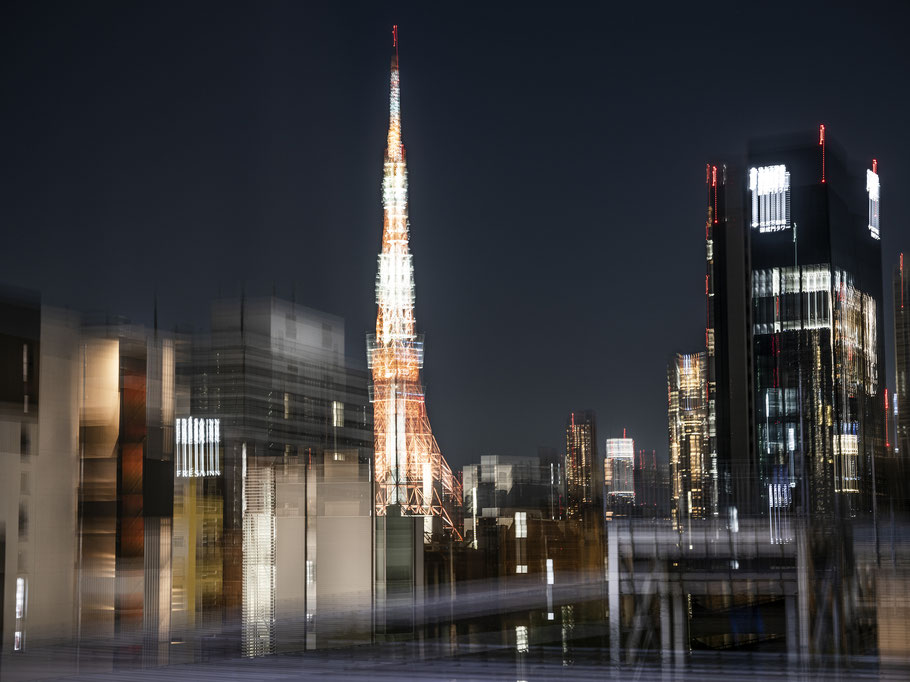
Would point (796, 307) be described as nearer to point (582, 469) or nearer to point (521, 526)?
point (582, 469)

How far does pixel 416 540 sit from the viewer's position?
22.5ft

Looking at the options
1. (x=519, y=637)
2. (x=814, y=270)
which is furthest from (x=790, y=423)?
(x=519, y=637)

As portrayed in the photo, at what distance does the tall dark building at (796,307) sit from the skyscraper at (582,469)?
51.2 ft

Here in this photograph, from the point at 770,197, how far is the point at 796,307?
5048 millimetres

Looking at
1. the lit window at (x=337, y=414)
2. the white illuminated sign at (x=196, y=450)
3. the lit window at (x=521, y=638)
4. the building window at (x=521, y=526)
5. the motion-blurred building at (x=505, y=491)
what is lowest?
the lit window at (x=521, y=638)

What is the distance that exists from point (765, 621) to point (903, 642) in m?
10.5

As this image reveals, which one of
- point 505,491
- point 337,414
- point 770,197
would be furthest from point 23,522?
point 770,197

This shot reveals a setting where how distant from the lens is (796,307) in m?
38.0

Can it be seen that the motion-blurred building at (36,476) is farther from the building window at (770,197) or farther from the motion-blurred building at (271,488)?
the building window at (770,197)

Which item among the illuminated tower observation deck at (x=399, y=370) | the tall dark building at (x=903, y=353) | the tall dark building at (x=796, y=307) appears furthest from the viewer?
the tall dark building at (x=796, y=307)

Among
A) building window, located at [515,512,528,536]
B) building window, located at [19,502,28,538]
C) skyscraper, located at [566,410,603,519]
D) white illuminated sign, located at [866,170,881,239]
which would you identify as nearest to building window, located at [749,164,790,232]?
white illuminated sign, located at [866,170,881,239]

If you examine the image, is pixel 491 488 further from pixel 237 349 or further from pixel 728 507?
pixel 237 349

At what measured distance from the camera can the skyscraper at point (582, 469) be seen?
1406cm

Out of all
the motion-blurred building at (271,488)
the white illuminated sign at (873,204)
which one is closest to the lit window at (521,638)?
the motion-blurred building at (271,488)
